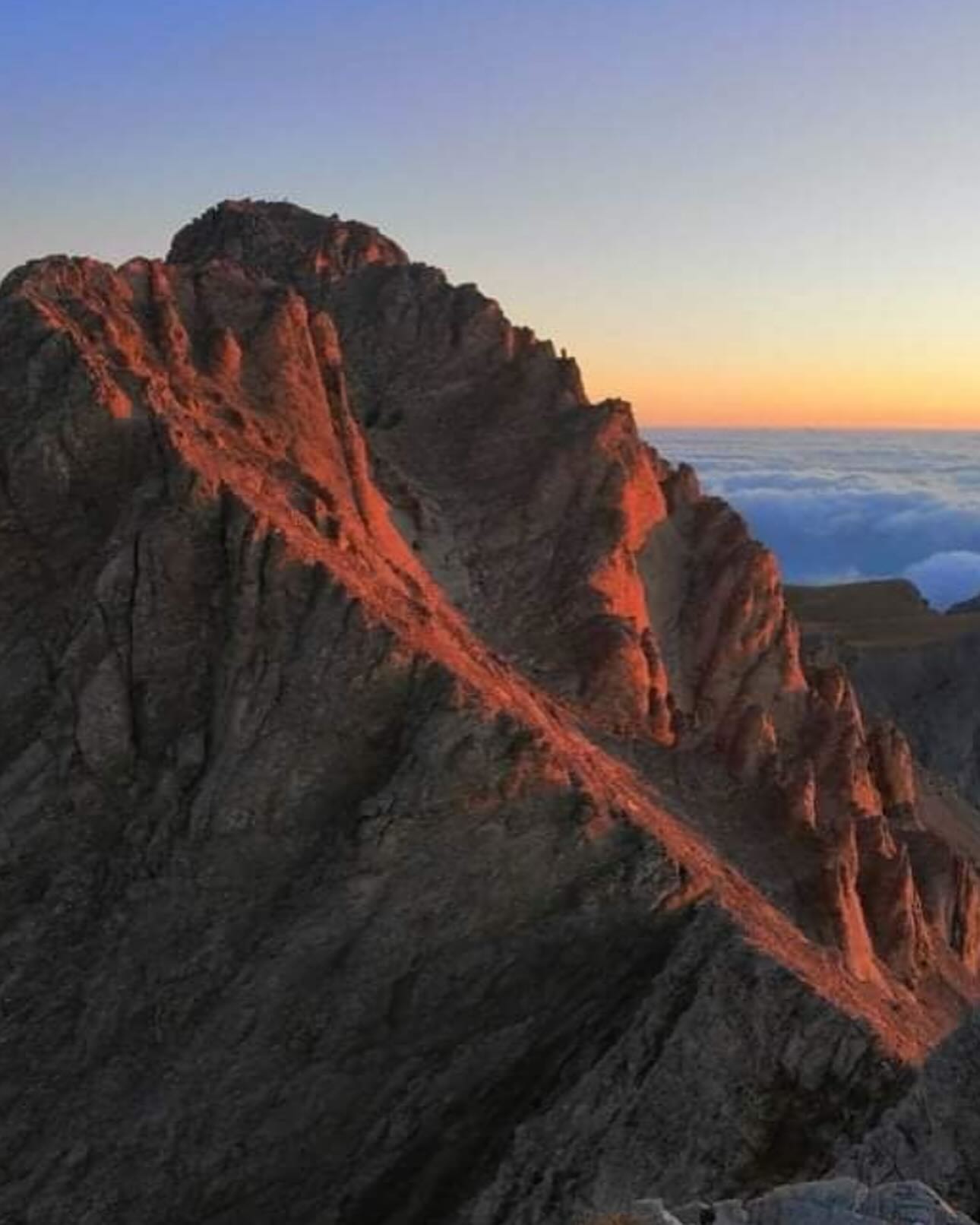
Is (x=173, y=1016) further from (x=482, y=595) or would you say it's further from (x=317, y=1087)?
(x=482, y=595)

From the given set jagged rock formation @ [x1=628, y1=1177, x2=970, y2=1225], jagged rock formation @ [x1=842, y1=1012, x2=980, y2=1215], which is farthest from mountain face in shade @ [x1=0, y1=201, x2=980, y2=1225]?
jagged rock formation @ [x1=628, y1=1177, x2=970, y2=1225]

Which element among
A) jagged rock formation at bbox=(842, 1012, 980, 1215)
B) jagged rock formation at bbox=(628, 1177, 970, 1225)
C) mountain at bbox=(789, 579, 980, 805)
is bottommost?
mountain at bbox=(789, 579, 980, 805)

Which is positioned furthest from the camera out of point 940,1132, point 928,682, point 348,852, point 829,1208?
point 928,682

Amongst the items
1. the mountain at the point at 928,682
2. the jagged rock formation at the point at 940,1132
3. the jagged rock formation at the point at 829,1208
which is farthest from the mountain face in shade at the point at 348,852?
the mountain at the point at 928,682

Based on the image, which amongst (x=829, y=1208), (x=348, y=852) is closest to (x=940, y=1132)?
(x=829, y=1208)

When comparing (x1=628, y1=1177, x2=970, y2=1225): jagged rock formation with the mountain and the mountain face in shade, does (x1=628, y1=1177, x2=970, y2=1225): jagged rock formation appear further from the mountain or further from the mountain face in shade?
the mountain

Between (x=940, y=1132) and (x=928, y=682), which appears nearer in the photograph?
(x=940, y=1132)

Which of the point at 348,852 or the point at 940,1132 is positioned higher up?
the point at 348,852

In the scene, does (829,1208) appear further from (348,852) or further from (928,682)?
(928,682)
